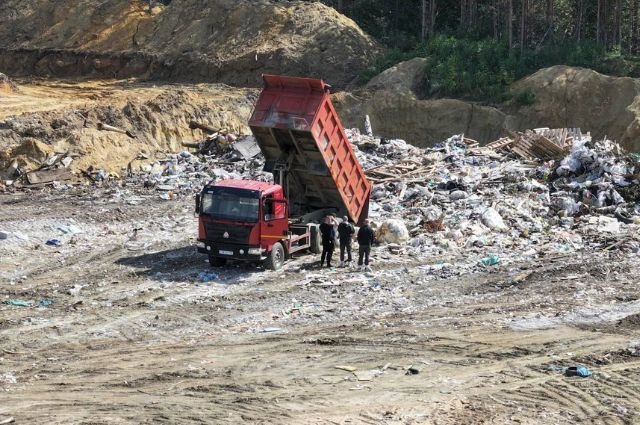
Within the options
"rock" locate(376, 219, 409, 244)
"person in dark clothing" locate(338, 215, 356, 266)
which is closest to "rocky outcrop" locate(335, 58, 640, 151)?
"rock" locate(376, 219, 409, 244)

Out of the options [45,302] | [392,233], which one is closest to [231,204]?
[392,233]

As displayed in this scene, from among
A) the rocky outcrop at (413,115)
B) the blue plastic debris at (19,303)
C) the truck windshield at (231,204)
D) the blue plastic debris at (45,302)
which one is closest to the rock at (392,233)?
the truck windshield at (231,204)

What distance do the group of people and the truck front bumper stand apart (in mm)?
1300

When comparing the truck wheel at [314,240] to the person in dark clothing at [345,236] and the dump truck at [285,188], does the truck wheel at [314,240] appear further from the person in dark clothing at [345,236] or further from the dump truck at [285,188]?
the person in dark clothing at [345,236]

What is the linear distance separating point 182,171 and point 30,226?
619 centimetres

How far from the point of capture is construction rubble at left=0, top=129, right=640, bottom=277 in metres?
20.3

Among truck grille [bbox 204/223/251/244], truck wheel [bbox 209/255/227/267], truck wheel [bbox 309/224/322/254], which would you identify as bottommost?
truck wheel [bbox 209/255/227/267]

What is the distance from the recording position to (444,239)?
68.0 ft

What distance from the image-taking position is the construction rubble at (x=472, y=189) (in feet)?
66.6

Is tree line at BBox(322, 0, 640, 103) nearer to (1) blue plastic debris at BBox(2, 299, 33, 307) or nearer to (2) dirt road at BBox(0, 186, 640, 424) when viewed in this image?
(2) dirt road at BBox(0, 186, 640, 424)

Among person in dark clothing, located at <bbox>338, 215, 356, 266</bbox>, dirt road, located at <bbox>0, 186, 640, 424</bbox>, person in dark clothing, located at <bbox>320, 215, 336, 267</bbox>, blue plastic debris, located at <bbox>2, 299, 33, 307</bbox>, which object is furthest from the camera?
person in dark clothing, located at <bbox>338, 215, 356, 266</bbox>

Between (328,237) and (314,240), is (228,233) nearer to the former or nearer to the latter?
(328,237)

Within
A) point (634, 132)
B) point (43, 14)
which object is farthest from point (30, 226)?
point (43, 14)

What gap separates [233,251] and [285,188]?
2232mm
